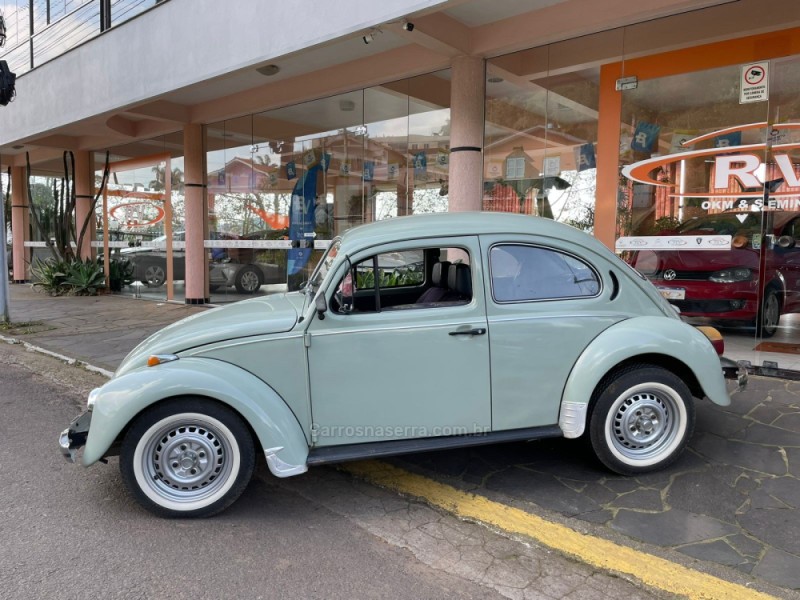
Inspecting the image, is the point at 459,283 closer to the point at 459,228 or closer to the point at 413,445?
the point at 459,228

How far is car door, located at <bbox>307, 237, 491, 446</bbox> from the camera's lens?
11.1ft

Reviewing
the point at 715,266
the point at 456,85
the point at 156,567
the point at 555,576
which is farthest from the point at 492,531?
the point at 456,85

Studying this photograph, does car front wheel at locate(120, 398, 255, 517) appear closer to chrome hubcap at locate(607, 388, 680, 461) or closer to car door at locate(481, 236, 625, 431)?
car door at locate(481, 236, 625, 431)

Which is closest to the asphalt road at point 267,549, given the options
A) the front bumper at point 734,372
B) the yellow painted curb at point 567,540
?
the yellow painted curb at point 567,540

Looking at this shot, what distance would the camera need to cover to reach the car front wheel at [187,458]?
3.26 m

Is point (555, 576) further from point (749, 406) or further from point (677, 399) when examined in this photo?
point (749, 406)

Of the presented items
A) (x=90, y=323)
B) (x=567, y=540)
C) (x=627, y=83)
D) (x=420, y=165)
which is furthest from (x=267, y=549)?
(x=90, y=323)

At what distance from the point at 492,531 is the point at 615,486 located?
0.99 meters

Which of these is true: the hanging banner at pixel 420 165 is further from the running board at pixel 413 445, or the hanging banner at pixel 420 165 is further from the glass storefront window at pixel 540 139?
the running board at pixel 413 445

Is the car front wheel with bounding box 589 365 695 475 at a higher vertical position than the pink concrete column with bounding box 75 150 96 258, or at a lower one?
lower

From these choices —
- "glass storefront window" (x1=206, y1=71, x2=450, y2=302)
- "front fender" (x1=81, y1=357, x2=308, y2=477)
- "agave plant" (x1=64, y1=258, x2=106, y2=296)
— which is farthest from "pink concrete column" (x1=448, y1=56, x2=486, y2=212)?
"agave plant" (x1=64, y1=258, x2=106, y2=296)

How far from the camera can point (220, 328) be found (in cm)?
345

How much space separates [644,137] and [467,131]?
2.32 metres

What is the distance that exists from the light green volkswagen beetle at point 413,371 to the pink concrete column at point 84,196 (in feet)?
48.5
